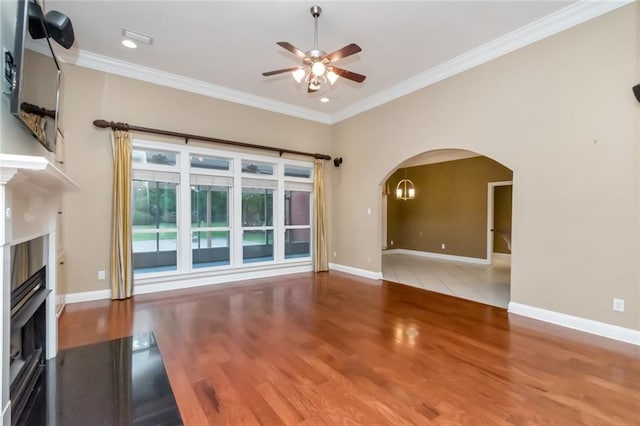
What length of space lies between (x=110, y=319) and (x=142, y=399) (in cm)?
195

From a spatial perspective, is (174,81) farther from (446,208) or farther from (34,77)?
(446,208)

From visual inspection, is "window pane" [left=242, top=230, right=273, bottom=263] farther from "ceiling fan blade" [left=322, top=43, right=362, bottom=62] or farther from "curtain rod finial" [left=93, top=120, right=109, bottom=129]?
"ceiling fan blade" [left=322, top=43, right=362, bottom=62]

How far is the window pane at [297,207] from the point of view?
253 inches

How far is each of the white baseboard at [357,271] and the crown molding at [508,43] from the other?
3315 millimetres

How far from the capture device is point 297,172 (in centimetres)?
645

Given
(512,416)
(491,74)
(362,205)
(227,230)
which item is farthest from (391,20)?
(227,230)

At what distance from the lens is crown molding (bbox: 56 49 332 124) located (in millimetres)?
4121

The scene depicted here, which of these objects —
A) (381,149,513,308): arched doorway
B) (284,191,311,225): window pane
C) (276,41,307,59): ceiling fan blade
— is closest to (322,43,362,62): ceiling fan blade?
(276,41,307,59): ceiling fan blade

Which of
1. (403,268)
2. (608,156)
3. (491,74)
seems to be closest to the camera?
(608,156)

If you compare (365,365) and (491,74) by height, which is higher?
(491,74)

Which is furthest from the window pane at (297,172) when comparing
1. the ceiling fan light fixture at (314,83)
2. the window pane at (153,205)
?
the ceiling fan light fixture at (314,83)

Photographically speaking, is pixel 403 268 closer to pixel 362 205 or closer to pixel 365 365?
pixel 362 205

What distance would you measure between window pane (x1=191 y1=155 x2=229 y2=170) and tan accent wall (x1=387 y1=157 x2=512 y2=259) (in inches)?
238

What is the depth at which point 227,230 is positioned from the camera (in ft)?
18.0
